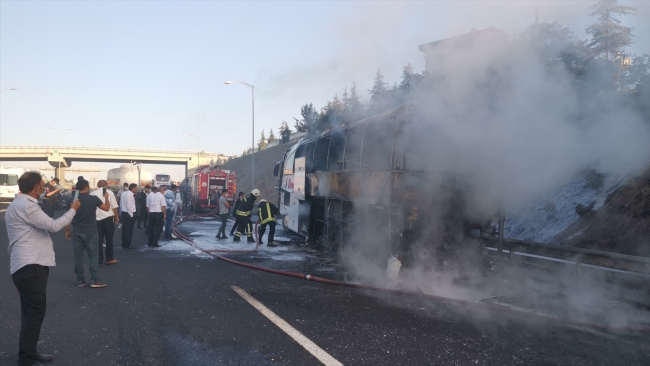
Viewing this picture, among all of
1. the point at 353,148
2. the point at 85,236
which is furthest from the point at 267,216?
the point at 85,236

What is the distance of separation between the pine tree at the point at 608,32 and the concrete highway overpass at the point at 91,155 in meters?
64.8

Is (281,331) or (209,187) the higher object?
(209,187)

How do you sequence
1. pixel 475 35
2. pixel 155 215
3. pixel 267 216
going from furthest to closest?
pixel 267 216, pixel 155 215, pixel 475 35

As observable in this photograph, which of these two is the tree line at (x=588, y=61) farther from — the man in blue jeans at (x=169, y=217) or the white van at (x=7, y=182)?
the white van at (x=7, y=182)

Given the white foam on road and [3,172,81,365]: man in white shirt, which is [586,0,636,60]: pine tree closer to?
Result: the white foam on road

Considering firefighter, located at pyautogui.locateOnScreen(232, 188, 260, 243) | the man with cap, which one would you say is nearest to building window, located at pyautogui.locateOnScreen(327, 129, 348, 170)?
firefighter, located at pyautogui.locateOnScreen(232, 188, 260, 243)

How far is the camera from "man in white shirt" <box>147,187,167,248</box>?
11777 mm

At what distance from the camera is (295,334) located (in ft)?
15.8

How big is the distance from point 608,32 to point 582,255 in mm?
4859

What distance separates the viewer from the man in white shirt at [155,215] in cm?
1178

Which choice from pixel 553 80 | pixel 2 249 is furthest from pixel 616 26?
pixel 2 249

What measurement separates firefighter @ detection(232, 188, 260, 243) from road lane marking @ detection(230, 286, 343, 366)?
21.9ft

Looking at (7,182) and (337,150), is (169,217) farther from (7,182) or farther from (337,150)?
(7,182)

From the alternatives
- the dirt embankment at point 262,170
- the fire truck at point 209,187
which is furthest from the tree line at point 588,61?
the dirt embankment at point 262,170
